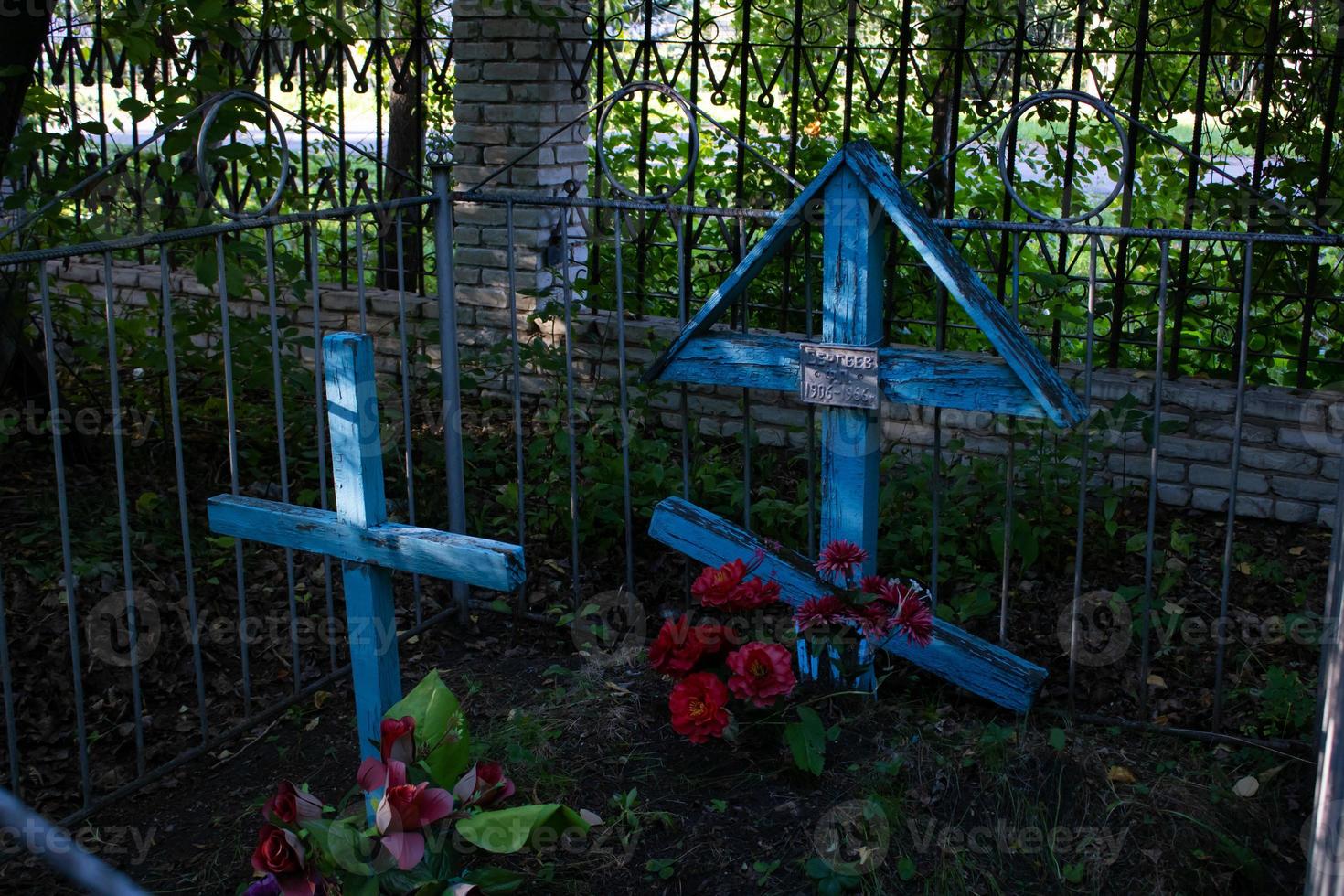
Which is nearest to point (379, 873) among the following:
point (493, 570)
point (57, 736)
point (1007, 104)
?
point (493, 570)

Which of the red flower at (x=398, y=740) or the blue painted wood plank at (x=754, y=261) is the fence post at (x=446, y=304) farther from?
the red flower at (x=398, y=740)

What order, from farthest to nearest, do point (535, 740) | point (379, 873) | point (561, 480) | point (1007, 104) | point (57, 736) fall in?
point (1007, 104), point (561, 480), point (57, 736), point (535, 740), point (379, 873)

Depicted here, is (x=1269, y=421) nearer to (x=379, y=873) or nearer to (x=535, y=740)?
(x=535, y=740)

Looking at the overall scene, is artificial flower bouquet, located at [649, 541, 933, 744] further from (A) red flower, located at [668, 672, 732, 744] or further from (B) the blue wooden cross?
(B) the blue wooden cross

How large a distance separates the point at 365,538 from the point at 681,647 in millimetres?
768

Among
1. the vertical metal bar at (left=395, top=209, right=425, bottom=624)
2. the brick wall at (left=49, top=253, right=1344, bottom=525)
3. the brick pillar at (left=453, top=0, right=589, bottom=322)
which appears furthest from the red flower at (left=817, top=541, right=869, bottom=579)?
the brick pillar at (left=453, top=0, right=589, bottom=322)

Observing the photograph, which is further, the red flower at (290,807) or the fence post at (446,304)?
the fence post at (446,304)

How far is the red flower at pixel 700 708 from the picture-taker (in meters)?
2.77

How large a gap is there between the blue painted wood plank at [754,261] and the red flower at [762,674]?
742 mm

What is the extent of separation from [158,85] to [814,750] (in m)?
2.66

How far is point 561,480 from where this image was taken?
4.40 metres

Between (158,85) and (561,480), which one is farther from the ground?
(158,85)

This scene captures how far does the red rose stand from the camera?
2129 mm

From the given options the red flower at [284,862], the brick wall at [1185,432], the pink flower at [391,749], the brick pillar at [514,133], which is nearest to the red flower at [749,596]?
the pink flower at [391,749]
